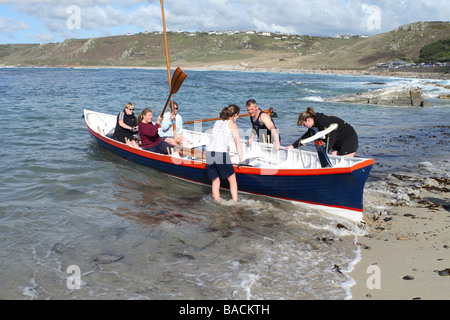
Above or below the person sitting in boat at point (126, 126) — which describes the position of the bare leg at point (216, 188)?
below

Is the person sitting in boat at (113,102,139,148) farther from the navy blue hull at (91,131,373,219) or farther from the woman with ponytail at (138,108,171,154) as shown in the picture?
the navy blue hull at (91,131,373,219)

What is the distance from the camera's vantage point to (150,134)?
391 inches

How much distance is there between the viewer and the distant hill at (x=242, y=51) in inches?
4198

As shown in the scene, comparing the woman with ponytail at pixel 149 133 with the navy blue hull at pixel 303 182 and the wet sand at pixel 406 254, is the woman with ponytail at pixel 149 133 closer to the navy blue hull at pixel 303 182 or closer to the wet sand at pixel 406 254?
the navy blue hull at pixel 303 182

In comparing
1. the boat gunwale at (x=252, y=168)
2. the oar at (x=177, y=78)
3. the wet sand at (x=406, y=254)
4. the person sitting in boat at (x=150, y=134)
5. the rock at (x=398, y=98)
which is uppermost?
the oar at (x=177, y=78)

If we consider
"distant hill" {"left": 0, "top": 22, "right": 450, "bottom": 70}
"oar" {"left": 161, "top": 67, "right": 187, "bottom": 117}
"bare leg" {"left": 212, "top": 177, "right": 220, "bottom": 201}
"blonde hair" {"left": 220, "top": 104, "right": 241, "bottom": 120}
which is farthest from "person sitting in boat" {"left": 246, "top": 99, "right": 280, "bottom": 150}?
"distant hill" {"left": 0, "top": 22, "right": 450, "bottom": 70}

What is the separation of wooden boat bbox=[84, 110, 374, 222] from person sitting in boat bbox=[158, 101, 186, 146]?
0.57 metres

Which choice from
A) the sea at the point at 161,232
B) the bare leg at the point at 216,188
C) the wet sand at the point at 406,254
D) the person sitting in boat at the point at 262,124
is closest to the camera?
the wet sand at the point at 406,254

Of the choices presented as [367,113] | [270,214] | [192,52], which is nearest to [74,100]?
[367,113]

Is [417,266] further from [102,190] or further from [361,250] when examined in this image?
[102,190]

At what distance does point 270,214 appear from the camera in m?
7.78

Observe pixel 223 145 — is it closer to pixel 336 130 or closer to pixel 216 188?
pixel 216 188

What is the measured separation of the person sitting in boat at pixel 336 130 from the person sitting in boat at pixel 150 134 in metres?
4.02

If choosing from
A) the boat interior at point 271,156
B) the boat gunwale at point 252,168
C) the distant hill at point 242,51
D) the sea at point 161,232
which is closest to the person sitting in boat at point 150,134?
the boat gunwale at point 252,168
